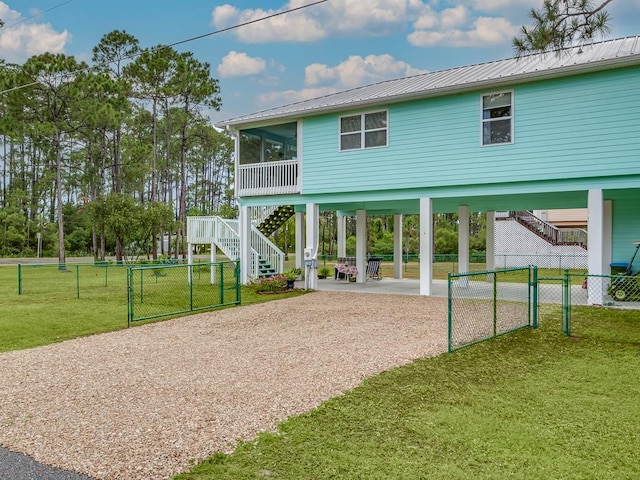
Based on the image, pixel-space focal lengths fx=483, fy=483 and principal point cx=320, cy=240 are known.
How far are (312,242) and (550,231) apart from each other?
743 inches

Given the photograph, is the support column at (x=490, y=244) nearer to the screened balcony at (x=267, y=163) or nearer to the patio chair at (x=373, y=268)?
the patio chair at (x=373, y=268)

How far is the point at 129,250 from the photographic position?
4094 cm

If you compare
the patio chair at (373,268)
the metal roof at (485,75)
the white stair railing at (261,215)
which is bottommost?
the patio chair at (373,268)

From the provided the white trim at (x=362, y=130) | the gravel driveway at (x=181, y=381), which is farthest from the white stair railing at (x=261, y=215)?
the gravel driveway at (x=181, y=381)

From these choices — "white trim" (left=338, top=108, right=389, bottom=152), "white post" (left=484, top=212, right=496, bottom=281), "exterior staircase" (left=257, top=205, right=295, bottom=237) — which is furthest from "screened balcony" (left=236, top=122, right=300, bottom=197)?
"white post" (left=484, top=212, right=496, bottom=281)

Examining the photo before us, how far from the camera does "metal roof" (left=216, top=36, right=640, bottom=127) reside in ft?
35.8

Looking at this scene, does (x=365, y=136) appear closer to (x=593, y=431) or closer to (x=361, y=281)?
(x=361, y=281)

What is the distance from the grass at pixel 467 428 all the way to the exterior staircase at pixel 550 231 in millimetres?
22755

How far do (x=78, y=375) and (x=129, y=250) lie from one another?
3714cm

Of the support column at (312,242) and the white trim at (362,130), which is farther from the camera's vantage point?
the support column at (312,242)

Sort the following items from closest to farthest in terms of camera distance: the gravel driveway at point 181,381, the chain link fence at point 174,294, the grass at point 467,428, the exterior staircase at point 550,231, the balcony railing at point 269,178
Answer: the grass at point 467,428, the gravel driveway at point 181,381, the chain link fence at point 174,294, the balcony railing at point 269,178, the exterior staircase at point 550,231

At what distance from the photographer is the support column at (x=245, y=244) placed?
1666cm

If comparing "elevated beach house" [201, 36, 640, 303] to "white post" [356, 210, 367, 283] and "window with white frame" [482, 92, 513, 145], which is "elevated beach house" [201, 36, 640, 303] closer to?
"window with white frame" [482, 92, 513, 145]

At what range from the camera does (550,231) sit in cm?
2822
